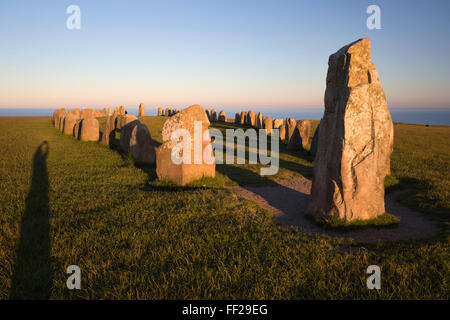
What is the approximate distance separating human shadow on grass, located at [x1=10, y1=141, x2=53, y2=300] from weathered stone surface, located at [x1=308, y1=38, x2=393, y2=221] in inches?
199

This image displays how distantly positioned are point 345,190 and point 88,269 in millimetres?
4756

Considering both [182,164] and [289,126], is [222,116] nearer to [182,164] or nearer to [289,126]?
[289,126]

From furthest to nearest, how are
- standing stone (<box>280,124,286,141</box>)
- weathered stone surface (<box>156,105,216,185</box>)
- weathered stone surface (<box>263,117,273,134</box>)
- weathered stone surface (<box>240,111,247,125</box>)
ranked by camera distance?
weathered stone surface (<box>240,111,247,125</box>)
weathered stone surface (<box>263,117,273,134</box>)
standing stone (<box>280,124,286,141</box>)
weathered stone surface (<box>156,105,216,185</box>)

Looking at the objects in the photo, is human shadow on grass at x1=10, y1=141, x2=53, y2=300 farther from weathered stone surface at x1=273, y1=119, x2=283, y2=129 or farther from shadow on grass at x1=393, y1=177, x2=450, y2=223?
weathered stone surface at x1=273, y1=119, x2=283, y2=129

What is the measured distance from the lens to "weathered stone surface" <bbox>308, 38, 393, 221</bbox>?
5168 mm

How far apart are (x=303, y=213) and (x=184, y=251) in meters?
3.66

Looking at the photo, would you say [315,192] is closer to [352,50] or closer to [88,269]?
[352,50]

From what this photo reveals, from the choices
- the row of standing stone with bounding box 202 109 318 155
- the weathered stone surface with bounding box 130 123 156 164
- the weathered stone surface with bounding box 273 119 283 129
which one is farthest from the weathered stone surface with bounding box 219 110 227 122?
the weathered stone surface with bounding box 130 123 156 164

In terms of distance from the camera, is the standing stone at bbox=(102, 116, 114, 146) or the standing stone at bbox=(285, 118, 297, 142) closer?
the standing stone at bbox=(102, 116, 114, 146)

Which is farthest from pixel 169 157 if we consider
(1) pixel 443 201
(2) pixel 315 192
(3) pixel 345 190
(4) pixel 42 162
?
(1) pixel 443 201

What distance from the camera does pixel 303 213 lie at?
6.38m

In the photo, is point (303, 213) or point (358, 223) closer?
point (358, 223)

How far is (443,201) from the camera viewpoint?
6.39 metres

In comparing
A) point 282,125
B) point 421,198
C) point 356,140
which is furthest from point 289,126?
point 356,140
